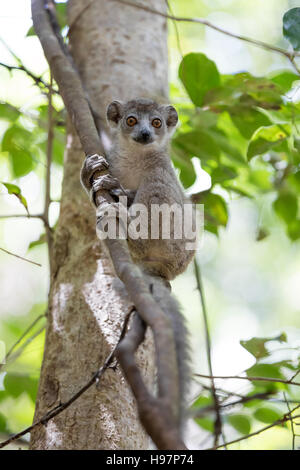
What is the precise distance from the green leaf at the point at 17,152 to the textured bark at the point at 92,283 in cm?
53

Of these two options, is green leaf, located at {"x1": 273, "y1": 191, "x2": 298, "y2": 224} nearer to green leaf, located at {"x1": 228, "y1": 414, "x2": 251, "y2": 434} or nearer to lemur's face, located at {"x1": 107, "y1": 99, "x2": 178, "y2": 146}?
lemur's face, located at {"x1": 107, "y1": 99, "x2": 178, "y2": 146}

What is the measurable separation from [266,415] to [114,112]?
2.80 meters

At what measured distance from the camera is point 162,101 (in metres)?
4.62

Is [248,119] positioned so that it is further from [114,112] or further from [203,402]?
[203,402]

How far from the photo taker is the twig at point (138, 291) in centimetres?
141

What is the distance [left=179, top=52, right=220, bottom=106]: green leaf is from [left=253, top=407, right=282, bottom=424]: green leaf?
262 cm

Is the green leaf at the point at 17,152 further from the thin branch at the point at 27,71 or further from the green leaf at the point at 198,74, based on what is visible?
the green leaf at the point at 198,74

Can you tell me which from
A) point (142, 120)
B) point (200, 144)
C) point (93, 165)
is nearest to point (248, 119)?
→ point (200, 144)

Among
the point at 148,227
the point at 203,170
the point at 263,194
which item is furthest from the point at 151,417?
the point at 263,194

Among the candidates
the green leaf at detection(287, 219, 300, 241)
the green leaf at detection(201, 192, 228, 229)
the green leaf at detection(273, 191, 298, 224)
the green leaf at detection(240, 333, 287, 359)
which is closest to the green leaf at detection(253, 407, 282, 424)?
the green leaf at detection(240, 333, 287, 359)

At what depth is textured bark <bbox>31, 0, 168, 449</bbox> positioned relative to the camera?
291 cm

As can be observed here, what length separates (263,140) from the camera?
158 inches

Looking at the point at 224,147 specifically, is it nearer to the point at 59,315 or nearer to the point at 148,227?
the point at 148,227

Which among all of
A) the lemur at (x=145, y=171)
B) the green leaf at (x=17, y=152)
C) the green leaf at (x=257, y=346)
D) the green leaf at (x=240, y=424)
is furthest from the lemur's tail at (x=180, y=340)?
the green leaf at (x=17, y=152)
